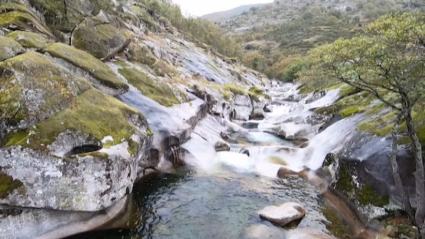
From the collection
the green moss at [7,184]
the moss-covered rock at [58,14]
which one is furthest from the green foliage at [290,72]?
the green moss at [7,184]

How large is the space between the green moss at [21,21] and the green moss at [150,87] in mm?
8015

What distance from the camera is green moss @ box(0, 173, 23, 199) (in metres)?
12.6

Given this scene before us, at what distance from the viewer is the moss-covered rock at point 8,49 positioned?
18.4 m

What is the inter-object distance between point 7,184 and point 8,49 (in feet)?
33.4

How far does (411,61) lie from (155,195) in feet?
52.4

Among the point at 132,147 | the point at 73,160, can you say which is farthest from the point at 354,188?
the point at 73,160

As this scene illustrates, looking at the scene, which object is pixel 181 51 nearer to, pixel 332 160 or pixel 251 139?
pixel 251 139

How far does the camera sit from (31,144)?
45.6 ft

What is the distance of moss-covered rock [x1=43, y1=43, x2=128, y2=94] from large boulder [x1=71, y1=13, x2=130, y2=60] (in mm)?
4836

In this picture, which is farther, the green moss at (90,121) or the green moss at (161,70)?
the green moss at (161,70)

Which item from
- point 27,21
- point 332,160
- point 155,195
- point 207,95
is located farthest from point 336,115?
point 27,21

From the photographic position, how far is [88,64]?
24.3 m

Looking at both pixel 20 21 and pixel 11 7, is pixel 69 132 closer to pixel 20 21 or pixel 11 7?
pixel 20 21

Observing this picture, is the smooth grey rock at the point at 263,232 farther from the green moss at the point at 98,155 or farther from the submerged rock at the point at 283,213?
the green moss at the point at 98,155
